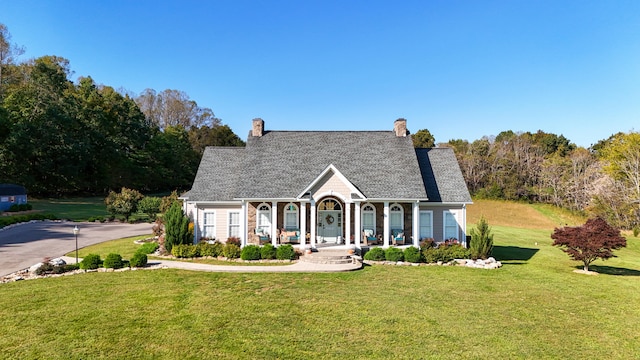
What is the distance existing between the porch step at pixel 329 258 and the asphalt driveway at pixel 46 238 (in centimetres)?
1439

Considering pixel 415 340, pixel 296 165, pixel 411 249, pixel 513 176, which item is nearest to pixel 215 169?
pixel 296 165

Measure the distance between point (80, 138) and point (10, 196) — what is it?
22.0m

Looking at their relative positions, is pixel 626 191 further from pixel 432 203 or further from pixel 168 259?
pixel 168 259

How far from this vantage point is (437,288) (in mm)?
14367

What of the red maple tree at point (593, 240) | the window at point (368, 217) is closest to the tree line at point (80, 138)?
the window at point (368, 217)

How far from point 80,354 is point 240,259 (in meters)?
10.8

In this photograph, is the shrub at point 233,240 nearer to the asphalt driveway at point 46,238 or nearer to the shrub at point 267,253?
the shrub at point 267,253

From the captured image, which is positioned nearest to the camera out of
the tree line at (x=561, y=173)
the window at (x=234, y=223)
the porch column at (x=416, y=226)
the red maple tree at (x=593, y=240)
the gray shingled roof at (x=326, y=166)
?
the red maple tree at (x=593, y=240)

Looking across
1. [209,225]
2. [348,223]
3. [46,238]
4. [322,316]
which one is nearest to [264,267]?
[348,223]

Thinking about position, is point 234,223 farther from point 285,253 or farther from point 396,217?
point 396,217

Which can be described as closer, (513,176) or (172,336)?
(172,336)

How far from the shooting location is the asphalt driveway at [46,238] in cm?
1881

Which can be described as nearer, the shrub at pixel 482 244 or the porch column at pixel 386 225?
the shrub at pixel 482 244

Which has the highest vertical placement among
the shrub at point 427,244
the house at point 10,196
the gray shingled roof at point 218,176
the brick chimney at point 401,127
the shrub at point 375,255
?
the brick chimney at point 401,127
